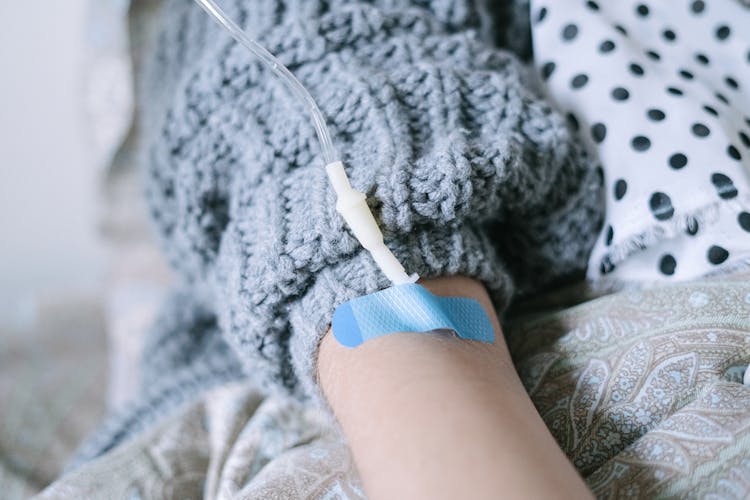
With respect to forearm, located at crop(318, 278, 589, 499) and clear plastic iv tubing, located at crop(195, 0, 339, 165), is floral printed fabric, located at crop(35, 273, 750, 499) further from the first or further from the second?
clear plastic iv tubing, located at crop(195, 0, 339, 165)

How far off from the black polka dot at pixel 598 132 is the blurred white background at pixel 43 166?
117 centimetres

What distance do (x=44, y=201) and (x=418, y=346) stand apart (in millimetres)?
1518

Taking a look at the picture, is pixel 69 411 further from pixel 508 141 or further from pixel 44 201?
pixel 508 141

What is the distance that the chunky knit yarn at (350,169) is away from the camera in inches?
21.5

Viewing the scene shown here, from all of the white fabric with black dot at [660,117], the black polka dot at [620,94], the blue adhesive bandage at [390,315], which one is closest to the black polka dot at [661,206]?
the white fabric with black dot at [660,117]

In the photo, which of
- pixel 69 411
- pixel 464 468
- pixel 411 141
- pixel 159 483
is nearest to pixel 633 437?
pixel 464 468

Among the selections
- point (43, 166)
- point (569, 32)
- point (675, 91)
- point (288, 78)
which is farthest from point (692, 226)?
point (43, 166)

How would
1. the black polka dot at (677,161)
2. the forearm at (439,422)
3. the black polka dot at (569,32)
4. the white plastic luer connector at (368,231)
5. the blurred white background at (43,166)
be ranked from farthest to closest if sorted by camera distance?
1. the blurred white background at (43,166)
2. the black polka dot at (569,32)
3. the black polka dot at (677,161)
4. the white plastic luer connector at (368,231)
5. the forearm at (439,422)

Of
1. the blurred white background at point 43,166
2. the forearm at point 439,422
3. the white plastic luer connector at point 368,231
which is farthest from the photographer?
the blurred white background at point 43,166

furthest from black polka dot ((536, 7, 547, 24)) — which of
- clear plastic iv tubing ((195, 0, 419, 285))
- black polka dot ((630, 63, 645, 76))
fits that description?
clear plastic iv tubing ((195, 0, 419, 285))

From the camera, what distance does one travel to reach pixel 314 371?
0.56 metres

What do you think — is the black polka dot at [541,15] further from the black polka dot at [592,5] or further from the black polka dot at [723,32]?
the black polka dot at [723,32]

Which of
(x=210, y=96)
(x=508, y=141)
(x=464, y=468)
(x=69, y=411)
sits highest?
(x=210, y=96)

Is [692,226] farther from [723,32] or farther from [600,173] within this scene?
[723,32]
